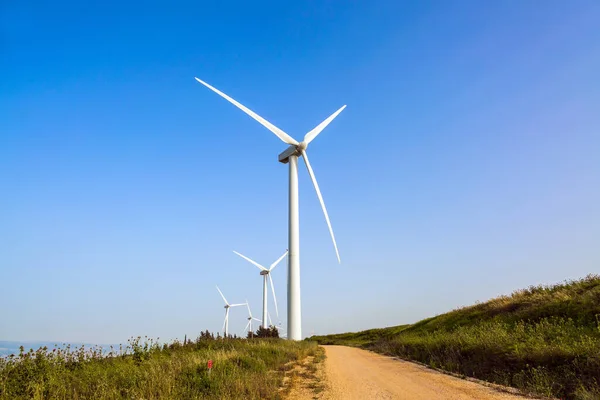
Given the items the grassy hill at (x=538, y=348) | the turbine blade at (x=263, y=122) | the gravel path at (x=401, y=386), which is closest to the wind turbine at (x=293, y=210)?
the turbine blade at (x=263, y=122)

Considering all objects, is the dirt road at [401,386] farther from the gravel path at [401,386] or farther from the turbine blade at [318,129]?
the turbine blade at [318,129]

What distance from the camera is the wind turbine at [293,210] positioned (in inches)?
1343

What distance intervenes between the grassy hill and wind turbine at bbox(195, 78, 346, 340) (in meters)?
8.59

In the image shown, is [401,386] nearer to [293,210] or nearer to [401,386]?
[401,386]

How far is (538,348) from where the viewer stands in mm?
15414

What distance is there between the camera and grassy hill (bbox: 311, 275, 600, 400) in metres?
12.6

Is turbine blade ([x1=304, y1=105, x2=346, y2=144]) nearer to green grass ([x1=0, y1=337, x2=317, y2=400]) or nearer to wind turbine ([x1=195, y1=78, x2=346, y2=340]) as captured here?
wind turbine ([x1=195, y1=78, x2=346, y2=340])

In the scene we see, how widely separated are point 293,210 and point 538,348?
80.6 ft

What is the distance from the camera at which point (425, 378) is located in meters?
14.9

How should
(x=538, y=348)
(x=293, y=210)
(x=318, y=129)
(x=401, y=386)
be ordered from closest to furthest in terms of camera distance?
(x=401, y=386) < (x=538, y=348) < (x=293, y=210) < (x=318, y=129)

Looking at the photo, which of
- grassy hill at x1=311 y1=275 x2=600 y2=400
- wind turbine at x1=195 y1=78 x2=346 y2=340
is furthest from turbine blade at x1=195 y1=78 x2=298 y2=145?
grassy hill at x1=311 y1=275 x2=600 y2=400

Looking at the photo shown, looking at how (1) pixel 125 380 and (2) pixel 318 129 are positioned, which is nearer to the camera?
(1) pixel 125 380

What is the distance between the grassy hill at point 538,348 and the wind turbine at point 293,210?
8587 mm

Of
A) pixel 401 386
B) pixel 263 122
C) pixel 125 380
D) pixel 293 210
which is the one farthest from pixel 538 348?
pixel 263 122
